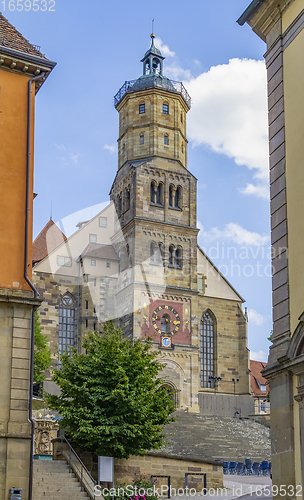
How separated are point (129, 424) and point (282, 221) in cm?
1110

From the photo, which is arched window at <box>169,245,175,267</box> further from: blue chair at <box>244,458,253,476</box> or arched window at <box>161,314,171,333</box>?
blue chair at <box>244,458,253,476</box>

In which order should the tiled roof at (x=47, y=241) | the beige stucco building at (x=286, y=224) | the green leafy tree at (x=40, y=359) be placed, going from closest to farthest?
the beige stucco building at (x=286, y=224) < the green leafy tree at (x=40, y=359) < the tiled roof at (x=47, y=241)

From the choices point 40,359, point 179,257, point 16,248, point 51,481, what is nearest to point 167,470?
point 51,481

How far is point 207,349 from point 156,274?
8126 millimetres

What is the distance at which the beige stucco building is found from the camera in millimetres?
14625

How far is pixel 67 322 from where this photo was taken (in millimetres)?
55156

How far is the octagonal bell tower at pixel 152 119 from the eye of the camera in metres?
58.3

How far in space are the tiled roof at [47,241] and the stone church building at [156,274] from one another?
28 cm

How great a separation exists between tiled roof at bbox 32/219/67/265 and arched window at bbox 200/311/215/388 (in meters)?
13.8

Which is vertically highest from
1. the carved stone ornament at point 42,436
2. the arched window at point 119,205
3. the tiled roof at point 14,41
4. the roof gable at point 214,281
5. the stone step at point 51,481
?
the arched window at point 119,205

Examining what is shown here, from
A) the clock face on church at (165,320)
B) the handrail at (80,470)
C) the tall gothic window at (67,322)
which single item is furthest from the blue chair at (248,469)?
the tall gothic window at (67,322)

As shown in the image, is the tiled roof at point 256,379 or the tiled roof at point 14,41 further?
the tiled roof at point 256,379

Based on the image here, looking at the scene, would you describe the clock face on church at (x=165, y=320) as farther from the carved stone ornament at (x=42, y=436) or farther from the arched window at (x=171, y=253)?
the carved stone ornament at (x=42, y=436)

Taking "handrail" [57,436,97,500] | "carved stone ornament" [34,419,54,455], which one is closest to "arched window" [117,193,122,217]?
"carved stone ornament" [34,419,54,455]
